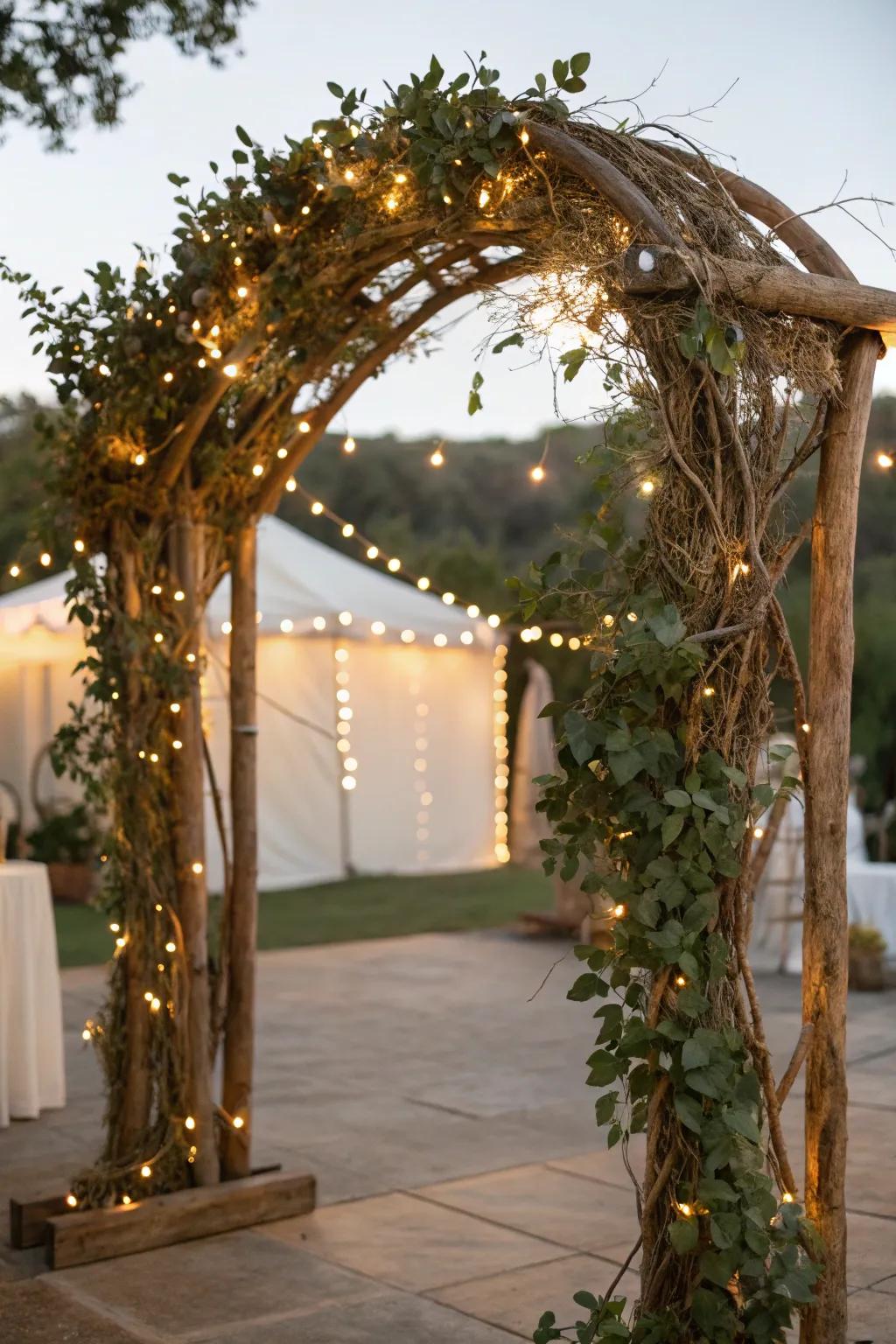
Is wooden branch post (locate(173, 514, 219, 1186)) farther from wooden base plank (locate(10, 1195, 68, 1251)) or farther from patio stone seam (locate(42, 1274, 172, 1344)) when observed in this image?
patio stone seam (locate(42, 1274, 172, 1344))

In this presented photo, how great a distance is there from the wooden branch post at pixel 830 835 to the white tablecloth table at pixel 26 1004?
2.96 meters

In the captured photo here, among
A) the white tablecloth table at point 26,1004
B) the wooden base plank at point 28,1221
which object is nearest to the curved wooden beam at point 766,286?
the wooden base plank at point 28,1221

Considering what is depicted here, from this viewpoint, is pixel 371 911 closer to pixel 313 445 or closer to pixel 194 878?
pixel 194 878

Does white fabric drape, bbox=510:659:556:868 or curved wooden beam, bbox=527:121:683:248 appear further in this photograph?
white fabric drape, bbox=510:659:556:868

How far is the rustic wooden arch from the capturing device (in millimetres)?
2531

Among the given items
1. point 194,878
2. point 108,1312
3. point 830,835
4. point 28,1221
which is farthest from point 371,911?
point 830,835

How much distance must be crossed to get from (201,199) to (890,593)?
16.8 metres

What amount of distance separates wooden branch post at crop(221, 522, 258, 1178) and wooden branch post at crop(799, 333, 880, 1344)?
1709 mm

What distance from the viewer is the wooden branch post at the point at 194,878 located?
369cm

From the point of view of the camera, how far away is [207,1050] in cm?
375

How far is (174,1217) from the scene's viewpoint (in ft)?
11.6

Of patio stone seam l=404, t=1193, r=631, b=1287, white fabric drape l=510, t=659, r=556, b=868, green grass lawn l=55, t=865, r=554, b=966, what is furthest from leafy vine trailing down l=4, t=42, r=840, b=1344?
white fabric drape l=510, t=659, r=556, b=868

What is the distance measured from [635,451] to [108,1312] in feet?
6.94

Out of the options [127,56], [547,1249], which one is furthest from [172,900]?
[127,56]
